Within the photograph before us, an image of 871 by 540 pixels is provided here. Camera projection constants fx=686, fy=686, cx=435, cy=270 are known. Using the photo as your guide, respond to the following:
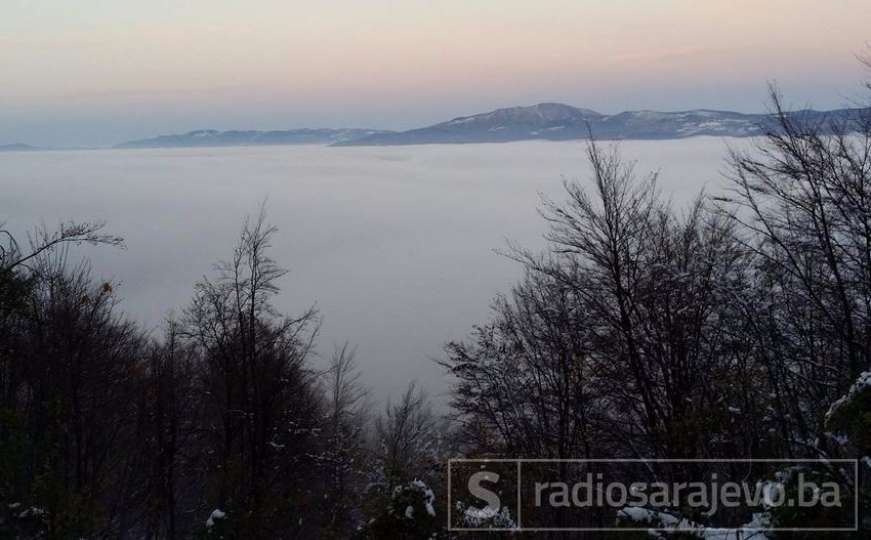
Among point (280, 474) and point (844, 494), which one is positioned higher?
point (844, 494)

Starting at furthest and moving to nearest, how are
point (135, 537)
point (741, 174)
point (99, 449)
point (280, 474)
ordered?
point (135, 537) < point (280, 474) < point (99, 449) < point (741, 174)

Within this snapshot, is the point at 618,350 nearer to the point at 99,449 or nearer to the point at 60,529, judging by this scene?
the point at 60,529

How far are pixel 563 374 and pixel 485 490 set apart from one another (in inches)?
165

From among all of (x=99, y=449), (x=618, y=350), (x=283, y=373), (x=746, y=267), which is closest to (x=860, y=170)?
(x=746, y=267)

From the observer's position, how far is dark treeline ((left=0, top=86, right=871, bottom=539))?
26.9ft

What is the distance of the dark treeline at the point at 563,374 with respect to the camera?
820cm

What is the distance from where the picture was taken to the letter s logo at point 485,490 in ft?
26.6

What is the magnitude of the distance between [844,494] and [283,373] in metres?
12.6

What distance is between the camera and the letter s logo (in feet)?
26.6

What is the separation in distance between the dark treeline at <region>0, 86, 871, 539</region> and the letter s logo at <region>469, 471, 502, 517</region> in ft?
1.19

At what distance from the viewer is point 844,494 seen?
548 centimetres

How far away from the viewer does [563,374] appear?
39.8 feet

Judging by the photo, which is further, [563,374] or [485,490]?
[563,374]

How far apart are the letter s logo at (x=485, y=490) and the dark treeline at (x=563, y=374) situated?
0.36 meters
